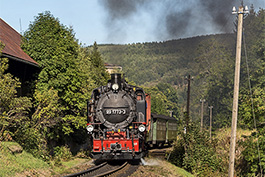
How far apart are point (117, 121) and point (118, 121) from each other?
0.17ft

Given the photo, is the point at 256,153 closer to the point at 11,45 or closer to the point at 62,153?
the point at 62,153

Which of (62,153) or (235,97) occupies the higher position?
(235,97)

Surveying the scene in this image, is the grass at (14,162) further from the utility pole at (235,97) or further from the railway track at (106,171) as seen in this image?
the utility pole at (235,97)

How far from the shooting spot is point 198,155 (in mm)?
23797

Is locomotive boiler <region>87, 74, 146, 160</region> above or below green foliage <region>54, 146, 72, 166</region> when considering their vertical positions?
above

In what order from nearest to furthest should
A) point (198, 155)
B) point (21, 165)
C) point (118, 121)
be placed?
point (21, 165) → point (118, 121) → point (198, 155)

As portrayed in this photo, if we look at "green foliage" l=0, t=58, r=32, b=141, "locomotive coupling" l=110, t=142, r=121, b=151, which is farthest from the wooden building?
"locomotive coupling" l=110, t=142, r=121, b=151

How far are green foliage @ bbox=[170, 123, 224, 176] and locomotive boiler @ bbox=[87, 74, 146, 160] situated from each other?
20.1 ft

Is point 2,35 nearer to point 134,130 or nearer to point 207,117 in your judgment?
point 134,130

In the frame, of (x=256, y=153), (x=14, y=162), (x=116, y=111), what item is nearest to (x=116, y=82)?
(x=116, y=111)

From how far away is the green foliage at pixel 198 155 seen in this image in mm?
23562

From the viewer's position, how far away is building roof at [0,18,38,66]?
2079cm

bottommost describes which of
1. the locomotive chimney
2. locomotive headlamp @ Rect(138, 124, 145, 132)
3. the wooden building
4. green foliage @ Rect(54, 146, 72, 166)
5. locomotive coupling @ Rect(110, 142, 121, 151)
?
green foliage @ Rect(54, 146, 72, 166)

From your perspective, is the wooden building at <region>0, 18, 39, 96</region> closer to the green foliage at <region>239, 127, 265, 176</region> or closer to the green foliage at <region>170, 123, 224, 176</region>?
the green foliage at <region>170, 123, 224, 176</region>
